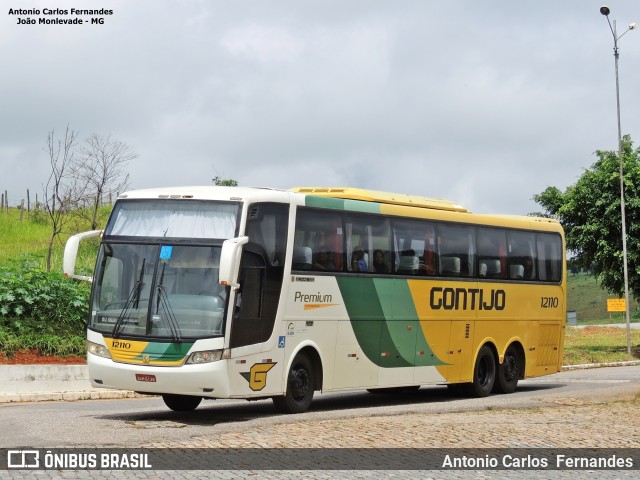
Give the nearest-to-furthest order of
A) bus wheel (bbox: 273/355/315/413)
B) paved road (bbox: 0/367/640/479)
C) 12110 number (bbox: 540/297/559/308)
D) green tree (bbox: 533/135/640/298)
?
paved road (bbox: 0/367/640/479), bus wheel (bbox: 273/355/315/413), 12110 number (bbox: 540/297/559/308), green tree (bbox: 533/135/640/298)

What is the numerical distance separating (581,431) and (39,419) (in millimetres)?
7458

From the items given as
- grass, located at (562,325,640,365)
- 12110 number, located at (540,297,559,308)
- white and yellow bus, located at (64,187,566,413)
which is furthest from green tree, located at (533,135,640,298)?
white and yellow bus, located at (64,187,566,413)

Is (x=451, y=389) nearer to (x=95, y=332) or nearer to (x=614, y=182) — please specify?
(x=95, y=332)

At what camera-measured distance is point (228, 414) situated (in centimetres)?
1841

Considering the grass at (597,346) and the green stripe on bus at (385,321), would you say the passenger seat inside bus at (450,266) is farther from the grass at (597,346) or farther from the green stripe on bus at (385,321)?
the grass at (597,346)

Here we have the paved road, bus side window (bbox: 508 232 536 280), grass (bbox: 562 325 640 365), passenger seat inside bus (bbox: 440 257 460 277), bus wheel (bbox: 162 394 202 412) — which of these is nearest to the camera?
the paved road

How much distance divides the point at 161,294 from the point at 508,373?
1025 cm

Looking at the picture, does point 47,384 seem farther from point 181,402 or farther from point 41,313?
point 181,402

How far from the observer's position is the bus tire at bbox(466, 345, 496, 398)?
23.5 m

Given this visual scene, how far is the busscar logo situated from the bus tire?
42.1 feet

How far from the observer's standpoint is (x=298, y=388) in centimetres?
1852

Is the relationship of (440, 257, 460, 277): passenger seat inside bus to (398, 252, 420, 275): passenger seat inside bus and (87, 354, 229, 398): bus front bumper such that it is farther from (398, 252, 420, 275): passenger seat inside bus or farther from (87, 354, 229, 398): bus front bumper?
(87, 354, 229, 398): bus front bumper

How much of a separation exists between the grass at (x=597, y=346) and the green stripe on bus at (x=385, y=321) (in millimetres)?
16064

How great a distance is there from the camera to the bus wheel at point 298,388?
59.6 feet
